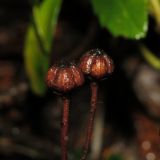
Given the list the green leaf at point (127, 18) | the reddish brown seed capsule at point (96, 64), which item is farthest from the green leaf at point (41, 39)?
the reddish brown seed capsule at point (96, 64)

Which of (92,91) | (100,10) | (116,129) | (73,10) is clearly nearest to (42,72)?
(100,10)

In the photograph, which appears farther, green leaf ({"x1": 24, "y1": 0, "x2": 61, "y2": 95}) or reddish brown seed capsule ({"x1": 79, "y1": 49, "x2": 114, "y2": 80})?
green leaf ({"x1": 24, "y1": 0, "x2": 61, "y2": 95})

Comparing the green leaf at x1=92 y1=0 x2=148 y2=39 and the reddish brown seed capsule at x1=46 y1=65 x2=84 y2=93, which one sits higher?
the reddish brown seed capsule at x1=46 y1=65 x2=84 y2=93

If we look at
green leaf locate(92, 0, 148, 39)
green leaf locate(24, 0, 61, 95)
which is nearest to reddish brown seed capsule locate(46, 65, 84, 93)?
green leaf locate(92, 0, 148, 39)

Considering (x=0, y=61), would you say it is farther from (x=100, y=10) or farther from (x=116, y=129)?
(x=100, y=10)

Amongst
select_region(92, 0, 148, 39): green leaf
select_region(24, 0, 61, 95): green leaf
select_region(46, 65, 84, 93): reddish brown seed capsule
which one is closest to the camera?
select_region(46, 65, 84, 93): reddish brown seed capsule

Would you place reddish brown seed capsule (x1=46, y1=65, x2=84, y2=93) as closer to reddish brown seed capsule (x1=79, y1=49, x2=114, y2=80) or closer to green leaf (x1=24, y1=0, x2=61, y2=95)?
reddish brown seed capsule (x1=79, y1=49, x2=114, y2=80)

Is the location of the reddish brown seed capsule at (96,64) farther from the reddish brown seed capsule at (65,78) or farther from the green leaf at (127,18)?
the green leaf at (127,18)

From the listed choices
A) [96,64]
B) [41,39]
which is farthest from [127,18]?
[96,64]
